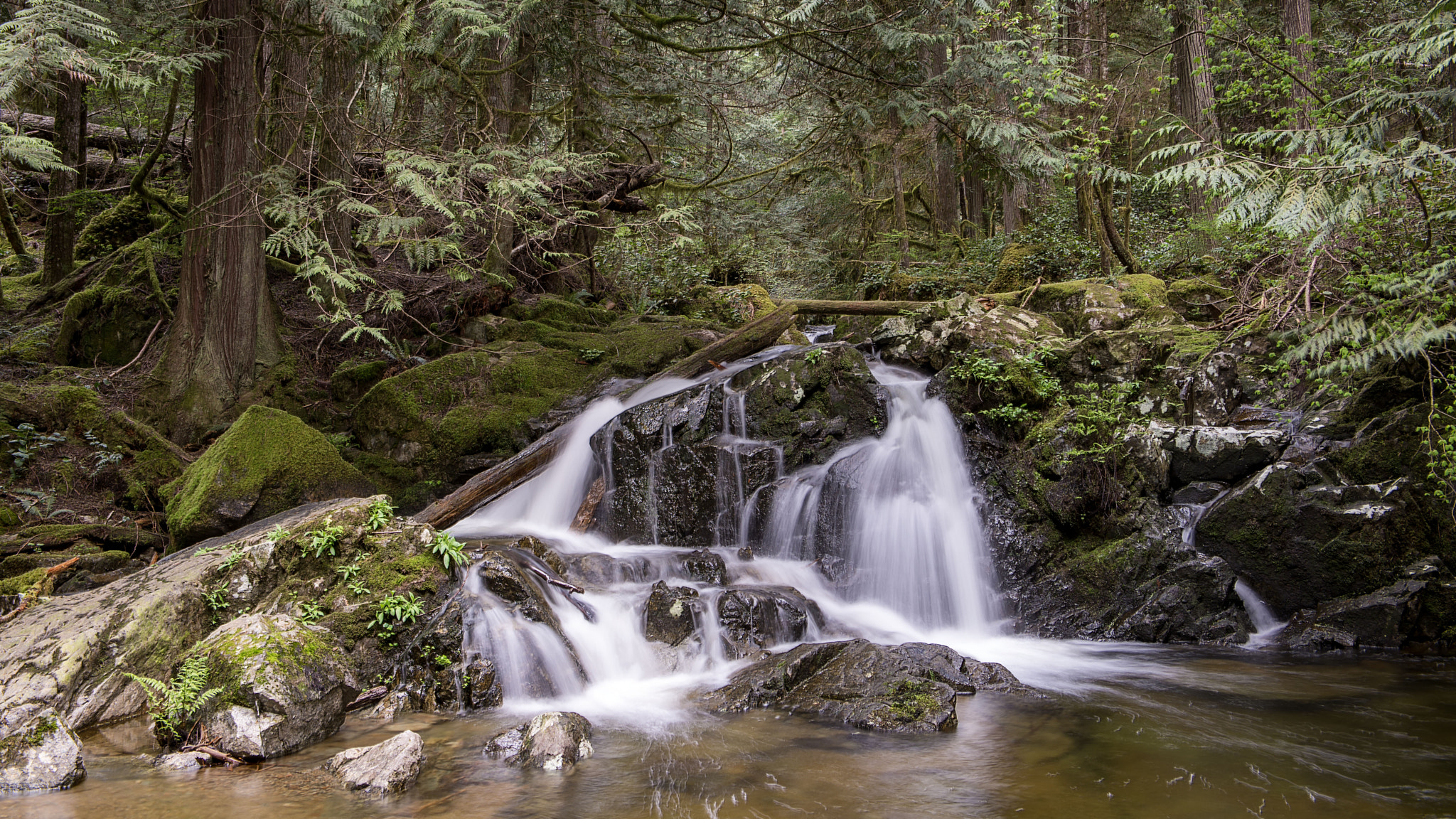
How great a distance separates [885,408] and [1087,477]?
2607 mm

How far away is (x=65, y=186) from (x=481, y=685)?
1175 centimetres

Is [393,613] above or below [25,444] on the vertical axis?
below

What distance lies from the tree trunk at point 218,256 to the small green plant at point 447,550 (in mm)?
4932

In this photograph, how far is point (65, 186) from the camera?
11742 mm

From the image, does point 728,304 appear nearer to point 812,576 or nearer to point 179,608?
point 812,576

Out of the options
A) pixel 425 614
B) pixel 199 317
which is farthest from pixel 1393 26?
pixel 199 317

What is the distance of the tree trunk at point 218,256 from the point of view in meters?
8.99

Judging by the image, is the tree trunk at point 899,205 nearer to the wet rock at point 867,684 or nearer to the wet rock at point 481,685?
the wet rock at point 867,684

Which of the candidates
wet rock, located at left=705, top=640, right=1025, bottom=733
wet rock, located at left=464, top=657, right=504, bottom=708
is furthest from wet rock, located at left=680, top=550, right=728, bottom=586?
wet rock, located at left=464, top=657, right=504, bottom=708

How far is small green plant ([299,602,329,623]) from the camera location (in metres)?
5.47

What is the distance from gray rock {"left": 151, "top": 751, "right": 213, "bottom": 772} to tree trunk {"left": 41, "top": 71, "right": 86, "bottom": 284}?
10.3 meters

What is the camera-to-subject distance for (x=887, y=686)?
5383mm

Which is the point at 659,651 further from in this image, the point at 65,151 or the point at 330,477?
the point at 65,151

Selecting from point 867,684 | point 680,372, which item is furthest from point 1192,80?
point 867,684
